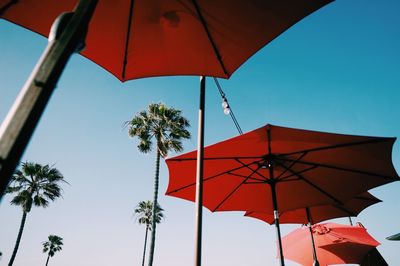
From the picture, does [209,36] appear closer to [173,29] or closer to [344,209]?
[173,29]

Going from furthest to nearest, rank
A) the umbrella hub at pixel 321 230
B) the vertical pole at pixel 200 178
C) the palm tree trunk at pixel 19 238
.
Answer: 1. the palm tree trunk at pixel 19 238
2. the umbrella hub at pixel 321 230
3. the vertical pole at pixel 200 178

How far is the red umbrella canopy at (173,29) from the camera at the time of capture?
2.77 metres

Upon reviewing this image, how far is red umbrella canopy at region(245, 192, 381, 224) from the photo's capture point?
229 inches

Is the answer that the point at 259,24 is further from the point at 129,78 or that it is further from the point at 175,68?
the point at 129,78

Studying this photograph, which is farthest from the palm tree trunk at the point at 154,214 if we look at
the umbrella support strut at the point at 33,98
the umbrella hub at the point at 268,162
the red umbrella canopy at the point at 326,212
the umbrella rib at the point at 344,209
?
the umbrella support strut at the point at 33,98

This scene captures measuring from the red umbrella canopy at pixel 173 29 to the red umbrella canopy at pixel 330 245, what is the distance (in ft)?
18.6

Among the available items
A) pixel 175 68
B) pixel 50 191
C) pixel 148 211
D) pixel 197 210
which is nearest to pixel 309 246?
pixel 197 210

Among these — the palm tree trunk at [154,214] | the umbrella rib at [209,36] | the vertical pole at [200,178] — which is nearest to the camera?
the vertical pole at [200,178]

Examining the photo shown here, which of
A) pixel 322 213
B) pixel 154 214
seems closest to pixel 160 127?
pixel 154 214

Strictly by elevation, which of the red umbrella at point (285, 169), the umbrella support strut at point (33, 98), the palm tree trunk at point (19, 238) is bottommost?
the umbrella support strut at point (33, 98)

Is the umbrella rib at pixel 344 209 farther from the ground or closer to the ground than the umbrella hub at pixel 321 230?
farther from the ground

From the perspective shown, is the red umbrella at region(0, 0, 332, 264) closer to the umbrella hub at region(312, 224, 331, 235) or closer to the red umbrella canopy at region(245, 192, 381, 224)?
the red umbrella canopy at region(245, 192, 381, 224)

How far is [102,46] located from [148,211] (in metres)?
32.5

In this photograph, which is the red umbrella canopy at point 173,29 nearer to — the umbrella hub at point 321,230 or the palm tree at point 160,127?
the umbrella hub at point 321,230
